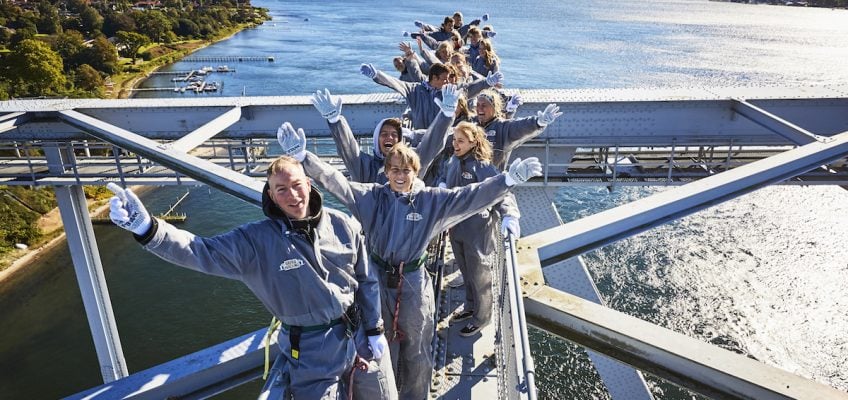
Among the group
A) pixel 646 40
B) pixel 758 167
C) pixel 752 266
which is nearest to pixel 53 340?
pixel 758 167

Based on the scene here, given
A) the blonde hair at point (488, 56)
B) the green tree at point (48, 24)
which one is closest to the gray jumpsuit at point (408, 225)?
the blonde hair at point (488, 56)

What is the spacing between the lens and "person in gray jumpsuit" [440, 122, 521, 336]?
4695mm

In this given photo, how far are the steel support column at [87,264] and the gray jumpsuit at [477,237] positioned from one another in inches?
320

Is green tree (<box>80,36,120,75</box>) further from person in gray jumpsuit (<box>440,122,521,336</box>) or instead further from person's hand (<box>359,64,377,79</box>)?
person in gray jumpsuit (<box>440,122,521,336</box>)

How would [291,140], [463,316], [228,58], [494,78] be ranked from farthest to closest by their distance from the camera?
1. [228,58]
2. [494,78]
3. [463,316]
4. [291,140]

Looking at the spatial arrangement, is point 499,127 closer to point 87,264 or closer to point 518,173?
point 518,173

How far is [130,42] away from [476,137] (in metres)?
72.0

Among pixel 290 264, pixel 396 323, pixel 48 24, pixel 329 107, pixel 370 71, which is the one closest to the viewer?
pixel 290 264

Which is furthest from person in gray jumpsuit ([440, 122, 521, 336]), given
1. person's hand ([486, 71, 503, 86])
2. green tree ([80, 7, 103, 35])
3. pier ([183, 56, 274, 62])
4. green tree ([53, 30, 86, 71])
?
green tree ([80, 7, 103, 35])

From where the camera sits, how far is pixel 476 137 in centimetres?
468

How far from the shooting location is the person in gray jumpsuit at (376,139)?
4637mm

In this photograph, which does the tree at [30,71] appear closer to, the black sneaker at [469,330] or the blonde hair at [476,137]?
the blonde hair at [476,137]

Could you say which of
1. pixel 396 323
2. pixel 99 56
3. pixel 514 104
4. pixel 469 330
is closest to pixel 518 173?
pixel 396 323

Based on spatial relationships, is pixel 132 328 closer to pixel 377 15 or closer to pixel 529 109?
pixel 529 109
